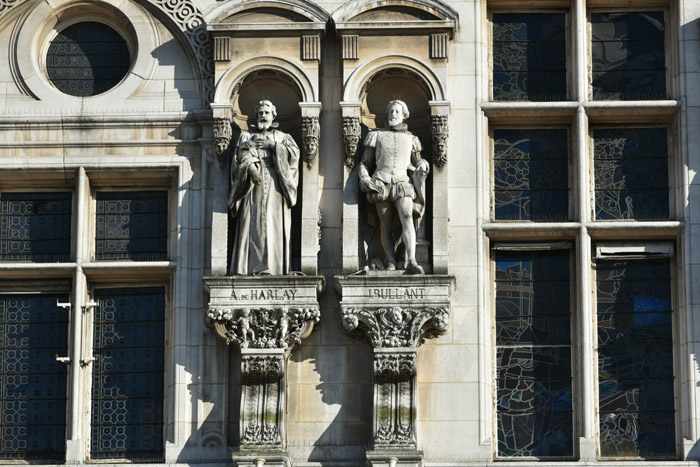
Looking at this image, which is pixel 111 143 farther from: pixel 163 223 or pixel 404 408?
pixel 404 408

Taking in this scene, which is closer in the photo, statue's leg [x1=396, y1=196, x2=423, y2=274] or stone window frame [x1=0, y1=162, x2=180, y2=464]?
statue's leg [x1=396, y1=196, x2=423, y2=274]

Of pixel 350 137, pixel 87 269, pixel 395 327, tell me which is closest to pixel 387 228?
pixel 350 137

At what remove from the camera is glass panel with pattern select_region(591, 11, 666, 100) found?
25969mm

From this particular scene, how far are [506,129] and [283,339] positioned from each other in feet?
12.3

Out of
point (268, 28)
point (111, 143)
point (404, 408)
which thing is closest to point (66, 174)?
point (111, 143)

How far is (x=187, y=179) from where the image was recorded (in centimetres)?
2559

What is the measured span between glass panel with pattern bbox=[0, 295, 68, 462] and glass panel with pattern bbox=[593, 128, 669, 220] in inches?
249

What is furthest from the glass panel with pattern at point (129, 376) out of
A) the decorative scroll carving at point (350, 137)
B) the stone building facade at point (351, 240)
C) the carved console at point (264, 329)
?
the decorative scroll carving at point (350, 137)

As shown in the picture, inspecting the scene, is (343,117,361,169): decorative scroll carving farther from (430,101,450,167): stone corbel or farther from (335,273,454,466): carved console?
(335,273,454,466): carved console

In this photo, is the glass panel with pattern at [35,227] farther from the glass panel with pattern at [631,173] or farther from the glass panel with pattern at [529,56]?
the glass panel with pattern at [631,173]

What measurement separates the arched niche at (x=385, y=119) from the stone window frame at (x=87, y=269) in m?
2.12

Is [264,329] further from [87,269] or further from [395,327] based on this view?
[87,269]

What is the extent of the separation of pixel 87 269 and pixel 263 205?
2.19m

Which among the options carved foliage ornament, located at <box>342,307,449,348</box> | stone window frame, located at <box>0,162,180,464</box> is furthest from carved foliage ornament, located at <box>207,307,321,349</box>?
stone window frame, located at <box>0,162,180,464</box>
